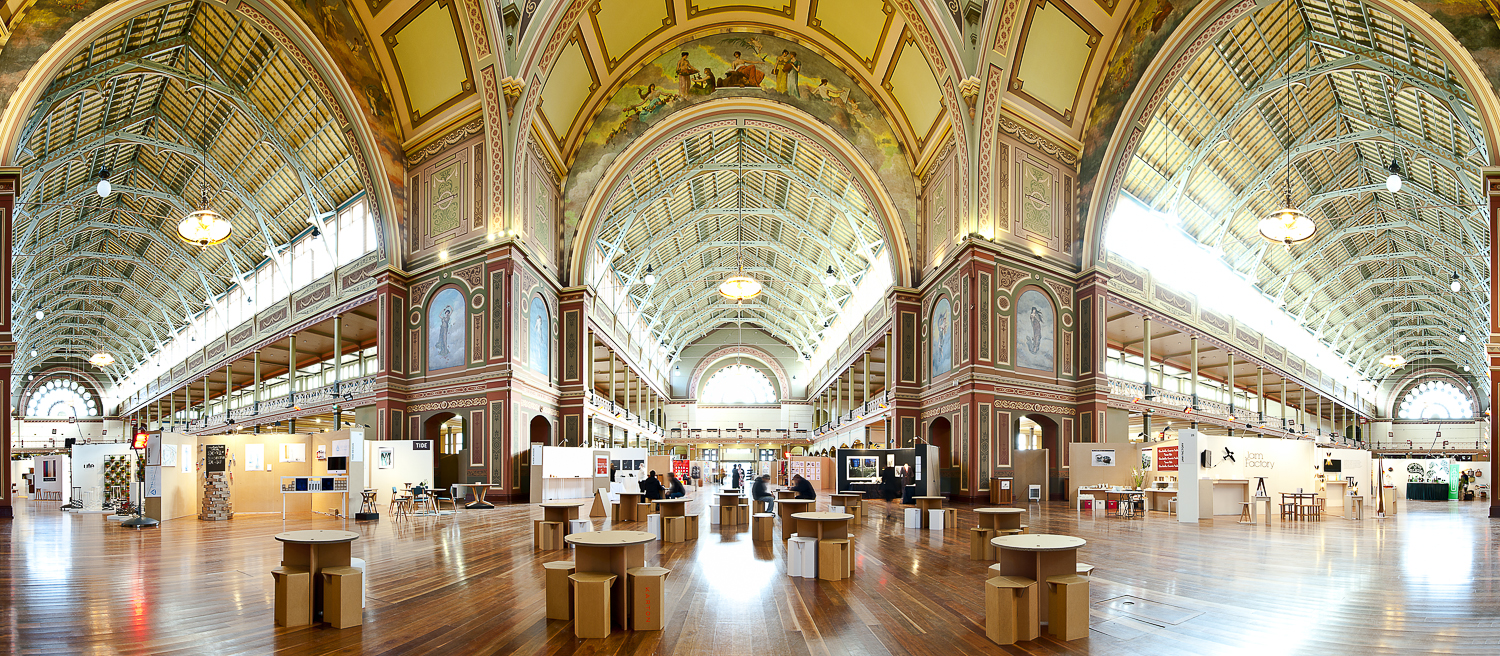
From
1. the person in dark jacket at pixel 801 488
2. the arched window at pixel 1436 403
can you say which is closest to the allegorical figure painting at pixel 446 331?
the person in dark jacket at pixel 801 488

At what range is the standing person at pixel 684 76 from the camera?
23.9m

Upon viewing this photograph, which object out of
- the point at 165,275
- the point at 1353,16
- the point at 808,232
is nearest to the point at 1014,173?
the point at 1353,16

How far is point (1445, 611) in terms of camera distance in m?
6.12

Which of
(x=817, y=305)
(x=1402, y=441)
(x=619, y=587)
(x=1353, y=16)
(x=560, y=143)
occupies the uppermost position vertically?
(x=1353, y=16)

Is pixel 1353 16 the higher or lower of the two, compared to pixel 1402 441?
higher

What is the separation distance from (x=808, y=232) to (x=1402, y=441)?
40.5m

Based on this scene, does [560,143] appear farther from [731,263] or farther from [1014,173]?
[731,263]

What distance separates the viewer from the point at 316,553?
235 inches

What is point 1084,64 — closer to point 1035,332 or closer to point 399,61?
point 1035,332

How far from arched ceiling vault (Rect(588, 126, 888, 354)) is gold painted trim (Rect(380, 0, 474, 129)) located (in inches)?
240

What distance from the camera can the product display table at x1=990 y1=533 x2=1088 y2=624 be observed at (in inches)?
217

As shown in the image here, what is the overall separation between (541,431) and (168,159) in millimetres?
16374

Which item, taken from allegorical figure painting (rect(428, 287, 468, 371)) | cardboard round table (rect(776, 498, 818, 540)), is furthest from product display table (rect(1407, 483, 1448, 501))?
allegorical figure painting (rect(428, 287, 468, 371))

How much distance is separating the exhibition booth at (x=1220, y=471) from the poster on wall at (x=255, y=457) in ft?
54.7
